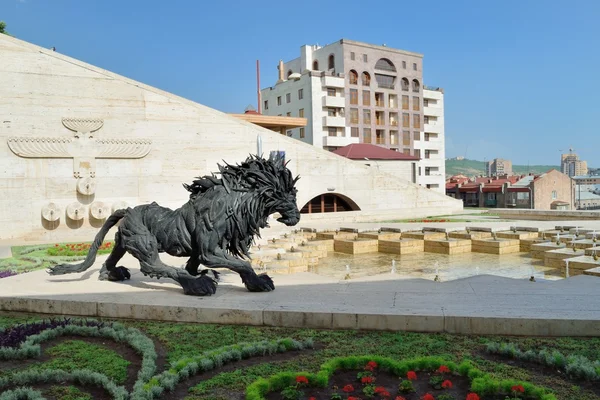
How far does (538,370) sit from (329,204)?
25.9m

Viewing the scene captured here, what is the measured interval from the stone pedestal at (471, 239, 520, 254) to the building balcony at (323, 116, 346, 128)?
4173cm

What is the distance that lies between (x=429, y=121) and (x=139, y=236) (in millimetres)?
64102

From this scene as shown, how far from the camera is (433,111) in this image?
66875 mm

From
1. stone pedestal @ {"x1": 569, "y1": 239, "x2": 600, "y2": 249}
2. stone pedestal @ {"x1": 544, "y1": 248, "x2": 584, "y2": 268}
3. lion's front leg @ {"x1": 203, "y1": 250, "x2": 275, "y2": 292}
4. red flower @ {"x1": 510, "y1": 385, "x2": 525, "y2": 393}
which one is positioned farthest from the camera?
stone pedestal @ {"x1": 569, "y1": 239, "x2": 600, "y2": 249}

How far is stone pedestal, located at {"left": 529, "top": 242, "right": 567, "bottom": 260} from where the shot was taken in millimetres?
14473

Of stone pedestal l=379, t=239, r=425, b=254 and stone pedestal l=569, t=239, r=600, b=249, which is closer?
stone pedestal l=569, t=239, r=600, b=249

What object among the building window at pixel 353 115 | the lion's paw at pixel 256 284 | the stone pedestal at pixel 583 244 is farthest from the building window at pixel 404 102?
the lion's paw at pixel 256 284

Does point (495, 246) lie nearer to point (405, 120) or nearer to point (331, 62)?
point (331, 62)

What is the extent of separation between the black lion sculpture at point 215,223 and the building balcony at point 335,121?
163 feet

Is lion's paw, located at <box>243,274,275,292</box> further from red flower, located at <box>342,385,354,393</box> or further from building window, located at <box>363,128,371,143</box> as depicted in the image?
building window, located at <box>363,128,371,143</box>

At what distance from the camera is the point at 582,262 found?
11.6 meters

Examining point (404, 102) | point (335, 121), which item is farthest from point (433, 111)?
point (335, 121)

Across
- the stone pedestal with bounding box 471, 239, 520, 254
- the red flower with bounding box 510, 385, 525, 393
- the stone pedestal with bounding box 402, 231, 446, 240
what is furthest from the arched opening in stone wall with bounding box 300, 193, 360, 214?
the red flower with bounding box 510, 385, 525, 393

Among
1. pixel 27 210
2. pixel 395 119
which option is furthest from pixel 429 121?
pixel 27 210
